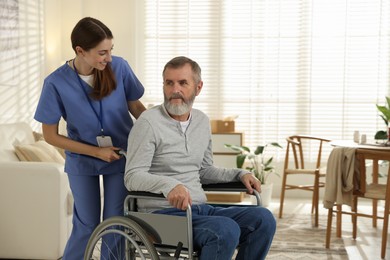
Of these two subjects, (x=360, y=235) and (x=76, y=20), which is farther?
(x=76, y=20)

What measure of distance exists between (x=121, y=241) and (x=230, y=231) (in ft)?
1.81

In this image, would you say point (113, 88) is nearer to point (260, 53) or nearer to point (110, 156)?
point (110, 156)

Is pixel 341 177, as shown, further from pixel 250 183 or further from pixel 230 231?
pixel 230 231

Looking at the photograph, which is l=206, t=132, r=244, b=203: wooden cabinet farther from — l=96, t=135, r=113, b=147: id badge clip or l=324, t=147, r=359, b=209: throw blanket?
l=96, t=135, r=113, b=147: id badge clip

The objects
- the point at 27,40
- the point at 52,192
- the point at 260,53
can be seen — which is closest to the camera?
the point at 52,192

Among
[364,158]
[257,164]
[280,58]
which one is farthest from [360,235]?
[280,58]

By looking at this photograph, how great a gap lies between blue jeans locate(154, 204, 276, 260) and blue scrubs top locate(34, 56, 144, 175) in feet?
1.26

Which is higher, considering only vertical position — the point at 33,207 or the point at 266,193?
the point at 33,207

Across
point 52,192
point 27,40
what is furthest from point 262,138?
point 52,192

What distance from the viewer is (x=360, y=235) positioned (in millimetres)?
4746

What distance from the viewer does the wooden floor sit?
421 cm

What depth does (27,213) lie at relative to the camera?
384 cm

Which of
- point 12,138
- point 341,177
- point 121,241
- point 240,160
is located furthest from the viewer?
point 240,160

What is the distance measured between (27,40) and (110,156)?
3217 millimetres
